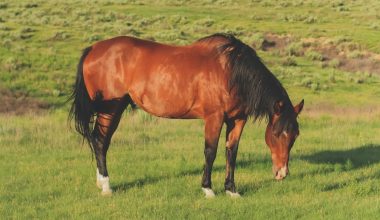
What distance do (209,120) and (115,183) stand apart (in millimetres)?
2131

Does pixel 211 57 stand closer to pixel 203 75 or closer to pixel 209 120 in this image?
pixel 203 75

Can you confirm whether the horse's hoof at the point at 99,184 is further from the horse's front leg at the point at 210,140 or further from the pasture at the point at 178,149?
the horse's front leg at the point at 210,140

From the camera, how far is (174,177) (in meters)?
9.37

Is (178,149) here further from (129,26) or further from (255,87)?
(129,26)

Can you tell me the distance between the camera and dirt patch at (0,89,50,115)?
68.5 feet

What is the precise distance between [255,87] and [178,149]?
476cm

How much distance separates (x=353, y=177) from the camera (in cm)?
951

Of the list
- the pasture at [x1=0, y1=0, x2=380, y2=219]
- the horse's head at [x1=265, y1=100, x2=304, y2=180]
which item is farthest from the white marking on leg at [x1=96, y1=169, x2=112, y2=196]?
the horse's head at [x1=265, y1=100, x2=304, y2=180]

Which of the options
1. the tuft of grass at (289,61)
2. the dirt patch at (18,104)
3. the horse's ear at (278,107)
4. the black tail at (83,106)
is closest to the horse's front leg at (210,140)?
the horse's ear at (278,107)

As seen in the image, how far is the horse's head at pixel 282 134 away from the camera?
7.79 m

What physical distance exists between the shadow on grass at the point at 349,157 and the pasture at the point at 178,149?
3cm

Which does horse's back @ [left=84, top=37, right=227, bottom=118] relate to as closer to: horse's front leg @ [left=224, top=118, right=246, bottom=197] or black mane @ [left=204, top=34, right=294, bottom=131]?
black mane @ [left=204, top=34, right=294, bottom=131]

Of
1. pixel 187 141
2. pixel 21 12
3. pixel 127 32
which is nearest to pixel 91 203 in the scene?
pixel 187 141

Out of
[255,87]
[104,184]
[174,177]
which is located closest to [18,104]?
[174,177]
